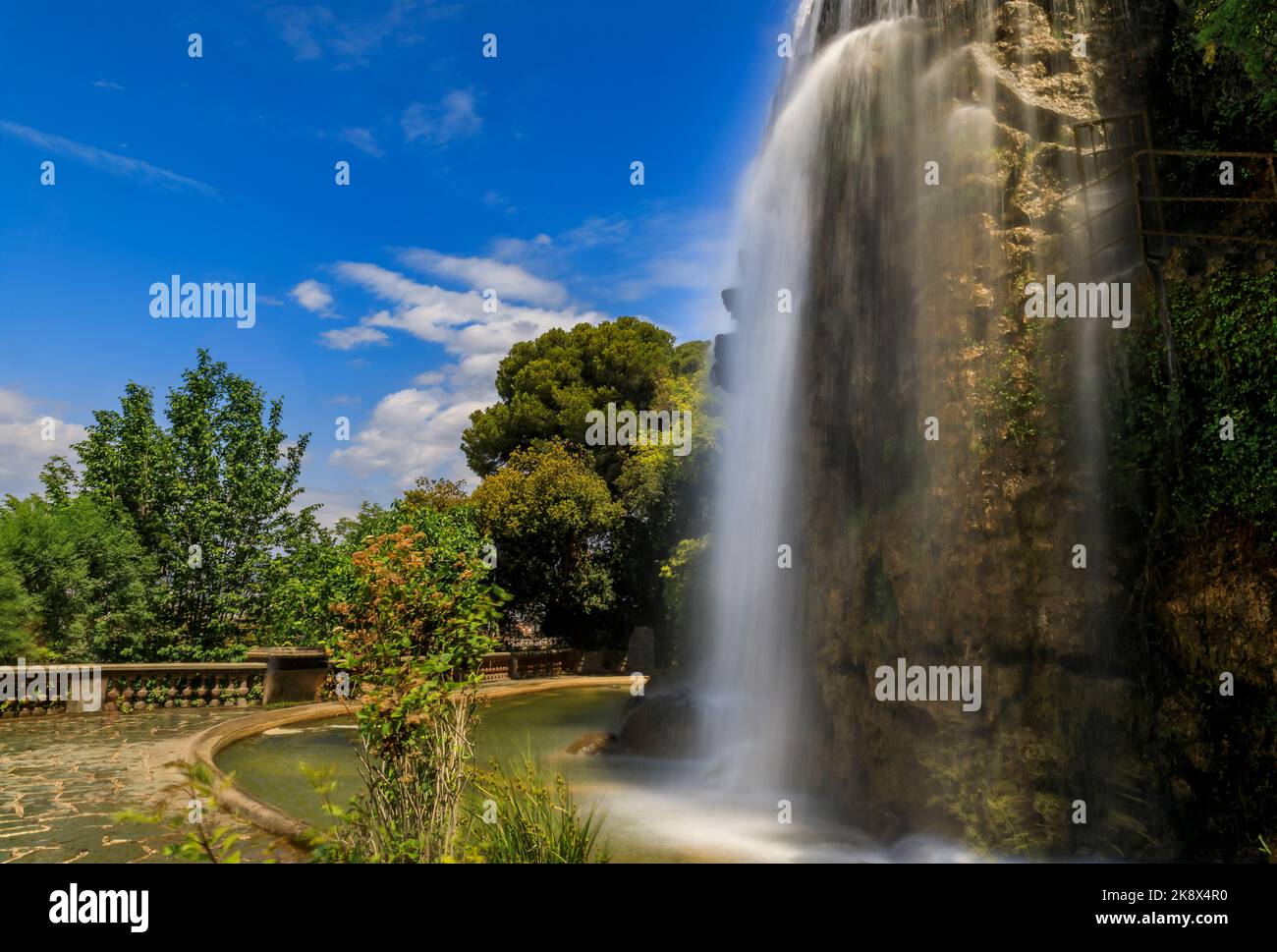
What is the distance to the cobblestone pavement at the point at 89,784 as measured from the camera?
23.4 ft

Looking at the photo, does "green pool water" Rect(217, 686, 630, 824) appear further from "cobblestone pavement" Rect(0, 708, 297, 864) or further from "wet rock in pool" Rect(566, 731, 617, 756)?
"cobblestone pavement" Rect(0, 708, 297, 864)

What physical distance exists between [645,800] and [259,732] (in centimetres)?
882

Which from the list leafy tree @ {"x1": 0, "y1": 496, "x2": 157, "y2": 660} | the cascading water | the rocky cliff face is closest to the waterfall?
the cascading water

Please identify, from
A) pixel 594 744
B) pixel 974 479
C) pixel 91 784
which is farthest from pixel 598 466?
pixel 974 479

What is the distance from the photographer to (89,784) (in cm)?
974

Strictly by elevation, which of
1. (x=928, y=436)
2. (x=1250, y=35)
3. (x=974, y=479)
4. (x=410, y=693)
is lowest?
(x=410, y=693)

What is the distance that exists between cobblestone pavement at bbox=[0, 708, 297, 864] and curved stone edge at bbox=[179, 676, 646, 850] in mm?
180

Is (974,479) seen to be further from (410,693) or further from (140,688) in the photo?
(140,688)

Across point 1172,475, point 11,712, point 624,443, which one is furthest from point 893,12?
point 624,443

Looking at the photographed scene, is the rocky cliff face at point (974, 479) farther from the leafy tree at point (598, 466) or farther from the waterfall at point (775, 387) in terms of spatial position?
the leafy tree at point (598, 466)

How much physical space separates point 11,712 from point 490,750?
10.3 meters

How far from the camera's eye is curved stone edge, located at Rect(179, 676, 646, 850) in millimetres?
7242

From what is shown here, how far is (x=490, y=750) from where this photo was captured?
13812 millimetres
